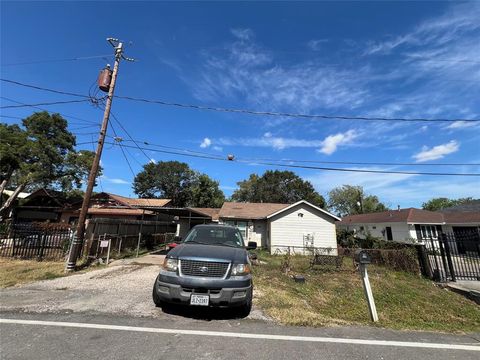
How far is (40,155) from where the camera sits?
86.7 ft

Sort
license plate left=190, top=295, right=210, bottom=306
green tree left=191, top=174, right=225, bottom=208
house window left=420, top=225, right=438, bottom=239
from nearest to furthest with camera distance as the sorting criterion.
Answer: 1. license plate left=190, top=295, right=210, bottom=306
2. house window left=420, top=225, right=438, bottom=239
3. green tree left=191, top=174, right=225, bottom=208

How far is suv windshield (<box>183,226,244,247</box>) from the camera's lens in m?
6.68

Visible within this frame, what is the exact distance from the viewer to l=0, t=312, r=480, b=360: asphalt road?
3.77 metres

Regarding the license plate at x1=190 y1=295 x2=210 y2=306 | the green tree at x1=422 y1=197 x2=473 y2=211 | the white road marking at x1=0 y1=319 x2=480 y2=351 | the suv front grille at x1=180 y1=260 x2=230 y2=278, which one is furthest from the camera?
the green tree at x1=422 y1=197 x2=473 y2=211

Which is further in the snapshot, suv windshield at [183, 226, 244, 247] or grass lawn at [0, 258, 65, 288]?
grass lawn at [0, 258, 65, 288]

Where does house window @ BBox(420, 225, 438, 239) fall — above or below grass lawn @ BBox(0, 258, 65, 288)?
above

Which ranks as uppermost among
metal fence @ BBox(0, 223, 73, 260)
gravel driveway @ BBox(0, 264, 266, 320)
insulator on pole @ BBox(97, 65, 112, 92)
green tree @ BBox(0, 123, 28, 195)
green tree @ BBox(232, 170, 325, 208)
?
green tree @ BBox(232, 170, 325, 208)

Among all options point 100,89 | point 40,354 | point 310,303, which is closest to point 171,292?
point 40,354

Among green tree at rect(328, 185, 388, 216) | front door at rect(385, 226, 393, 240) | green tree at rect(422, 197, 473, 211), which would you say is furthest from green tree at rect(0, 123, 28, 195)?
green tree at rect(422, 197, 473, 211)

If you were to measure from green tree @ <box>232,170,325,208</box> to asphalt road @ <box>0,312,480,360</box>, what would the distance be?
164ft

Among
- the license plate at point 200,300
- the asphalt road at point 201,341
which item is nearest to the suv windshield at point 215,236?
the license plate at point 200,300

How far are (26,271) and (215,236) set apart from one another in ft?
25.8

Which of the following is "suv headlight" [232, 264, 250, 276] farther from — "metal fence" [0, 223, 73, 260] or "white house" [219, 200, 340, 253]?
"white house" [219, 200, 340, 253]

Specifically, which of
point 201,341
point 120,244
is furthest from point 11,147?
point 201,341
